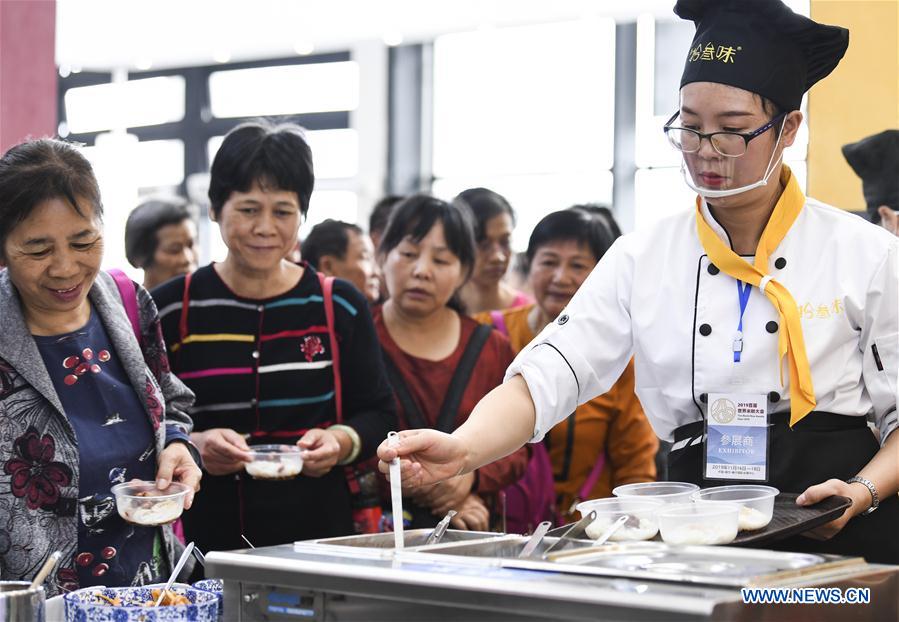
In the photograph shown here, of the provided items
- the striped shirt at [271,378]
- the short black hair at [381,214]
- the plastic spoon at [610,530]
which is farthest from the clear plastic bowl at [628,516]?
the short black hair at [381,214]

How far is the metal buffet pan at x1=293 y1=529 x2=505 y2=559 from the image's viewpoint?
61.5 inches

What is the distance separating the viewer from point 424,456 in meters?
1.74

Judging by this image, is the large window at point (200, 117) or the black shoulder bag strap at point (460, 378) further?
the large window at point (200, 117)

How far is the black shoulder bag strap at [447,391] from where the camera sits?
296 cm

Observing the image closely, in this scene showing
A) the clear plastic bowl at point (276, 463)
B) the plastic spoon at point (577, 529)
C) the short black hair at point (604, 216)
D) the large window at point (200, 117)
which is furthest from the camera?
the large window at point (200, 117)

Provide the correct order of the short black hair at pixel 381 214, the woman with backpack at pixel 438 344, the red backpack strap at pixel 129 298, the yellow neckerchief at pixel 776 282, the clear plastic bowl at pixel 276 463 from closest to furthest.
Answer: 1. the yellow neckerchief at pixel 776 282
2. the red backpack strap at pixel 129 298
3. the clear plastic bowl at pixel 276 463
4. the woman with backpack at pixel 438 344
5. the short black hair at pixel 381 214

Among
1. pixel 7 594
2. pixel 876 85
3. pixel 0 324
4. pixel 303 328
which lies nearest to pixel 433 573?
pixel 7 594

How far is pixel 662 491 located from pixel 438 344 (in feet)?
4.78

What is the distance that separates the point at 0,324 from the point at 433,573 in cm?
101

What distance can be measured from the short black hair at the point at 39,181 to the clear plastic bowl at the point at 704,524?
1.17m

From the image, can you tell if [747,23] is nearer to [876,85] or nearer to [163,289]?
[876,85]

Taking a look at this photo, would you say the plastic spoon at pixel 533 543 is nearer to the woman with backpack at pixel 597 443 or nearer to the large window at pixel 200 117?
the woman with backpack at pixel 597 443

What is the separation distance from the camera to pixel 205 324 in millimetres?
2582

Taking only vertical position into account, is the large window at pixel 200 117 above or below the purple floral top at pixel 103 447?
above
